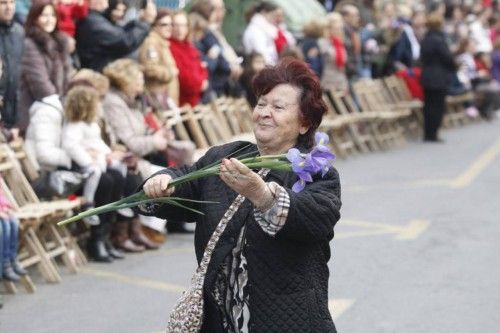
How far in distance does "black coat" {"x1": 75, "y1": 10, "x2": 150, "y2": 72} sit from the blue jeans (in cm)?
410

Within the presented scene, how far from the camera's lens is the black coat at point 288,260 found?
4.95 m

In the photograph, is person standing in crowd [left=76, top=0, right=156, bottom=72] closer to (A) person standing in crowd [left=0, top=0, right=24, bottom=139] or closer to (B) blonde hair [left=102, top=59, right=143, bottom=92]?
(B) blonde hair [left=102, top=59, right=143, bottom=92]

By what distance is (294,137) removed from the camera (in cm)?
524

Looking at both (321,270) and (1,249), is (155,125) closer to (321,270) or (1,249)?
(1,249)

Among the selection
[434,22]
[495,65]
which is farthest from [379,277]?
[495,65]

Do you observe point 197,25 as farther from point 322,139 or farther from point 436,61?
point 322,139

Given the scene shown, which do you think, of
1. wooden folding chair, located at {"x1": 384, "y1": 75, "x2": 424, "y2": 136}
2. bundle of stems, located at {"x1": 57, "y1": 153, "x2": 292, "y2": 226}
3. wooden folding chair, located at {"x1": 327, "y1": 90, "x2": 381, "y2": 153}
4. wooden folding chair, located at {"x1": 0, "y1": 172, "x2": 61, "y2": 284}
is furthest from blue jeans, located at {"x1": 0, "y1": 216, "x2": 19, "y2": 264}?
wooden folding chair, located at {"x1": 384, "y1": 75, "x2": 424, "y2": 136}

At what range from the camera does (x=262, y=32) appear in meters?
17.9

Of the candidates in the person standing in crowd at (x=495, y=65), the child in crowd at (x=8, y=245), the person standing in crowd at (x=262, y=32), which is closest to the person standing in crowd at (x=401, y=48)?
the person standing in crowd at (x=495, y=65)

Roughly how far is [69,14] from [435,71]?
9748 millimetres

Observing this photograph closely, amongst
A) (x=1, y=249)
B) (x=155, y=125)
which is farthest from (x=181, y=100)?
(x=1, y=249)

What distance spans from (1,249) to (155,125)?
3.44 meters

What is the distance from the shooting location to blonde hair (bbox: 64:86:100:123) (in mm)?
10867

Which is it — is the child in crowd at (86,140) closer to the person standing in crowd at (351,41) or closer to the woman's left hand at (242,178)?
the woman's left hand at (242,178)
